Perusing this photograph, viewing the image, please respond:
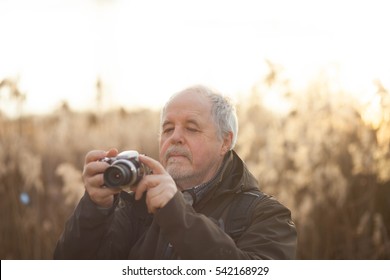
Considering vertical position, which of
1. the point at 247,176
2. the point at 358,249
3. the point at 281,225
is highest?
the point at 247,176

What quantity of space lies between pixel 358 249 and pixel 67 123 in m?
1.84

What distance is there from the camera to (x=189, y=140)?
195cm

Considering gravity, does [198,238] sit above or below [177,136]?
Answer: below

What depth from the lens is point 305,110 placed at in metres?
3.52

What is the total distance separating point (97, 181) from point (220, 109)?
1.65ft

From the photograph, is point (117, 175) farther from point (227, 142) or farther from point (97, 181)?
point (227, 142)

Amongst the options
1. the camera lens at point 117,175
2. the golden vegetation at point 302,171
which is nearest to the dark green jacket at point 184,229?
the camera lens at point 117,175

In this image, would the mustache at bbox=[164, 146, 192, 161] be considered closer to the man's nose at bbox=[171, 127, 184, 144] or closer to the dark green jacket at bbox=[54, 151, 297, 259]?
the man's nose at bbox=[171, 127, 184, 144]

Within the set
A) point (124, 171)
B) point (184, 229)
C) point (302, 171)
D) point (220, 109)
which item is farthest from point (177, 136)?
point (302, 171)

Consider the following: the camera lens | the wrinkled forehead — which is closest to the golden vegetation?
the wrinkled forehead

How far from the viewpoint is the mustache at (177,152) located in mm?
1939

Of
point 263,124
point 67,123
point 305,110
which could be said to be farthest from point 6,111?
point 305,110

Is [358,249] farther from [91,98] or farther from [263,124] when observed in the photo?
[91,98]

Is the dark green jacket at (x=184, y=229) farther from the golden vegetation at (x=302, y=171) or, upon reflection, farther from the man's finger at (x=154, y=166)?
the golden vegetation at (x=302, y=171)
